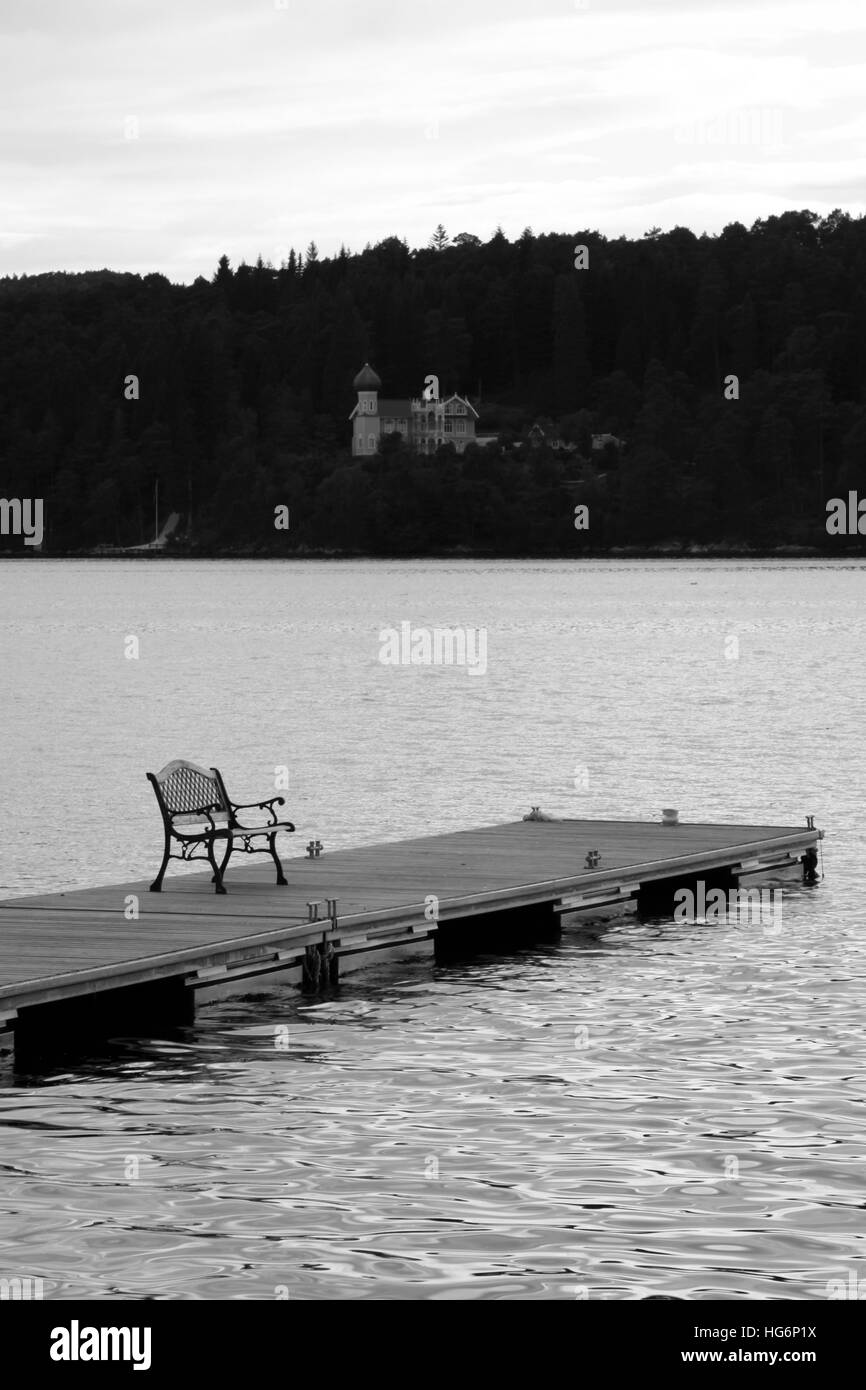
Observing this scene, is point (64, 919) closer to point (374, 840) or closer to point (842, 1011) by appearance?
point (842, 1011)

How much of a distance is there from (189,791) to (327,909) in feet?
6.47

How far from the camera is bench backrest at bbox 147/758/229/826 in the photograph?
16891mm

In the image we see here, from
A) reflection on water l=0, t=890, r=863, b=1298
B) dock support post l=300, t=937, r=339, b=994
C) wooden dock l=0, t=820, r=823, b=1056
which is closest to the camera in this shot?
reflection on water l=0, t=890, r=863, b=1298
